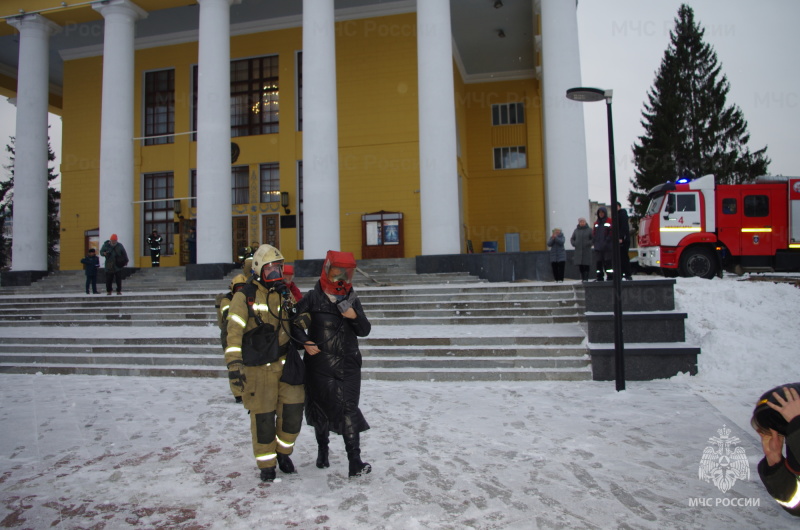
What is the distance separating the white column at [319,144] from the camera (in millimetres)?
16234

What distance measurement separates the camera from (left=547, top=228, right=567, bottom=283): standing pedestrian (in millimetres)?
13789

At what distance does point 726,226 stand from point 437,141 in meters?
8.51

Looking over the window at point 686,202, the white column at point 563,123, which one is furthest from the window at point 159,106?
the window at point 686,202

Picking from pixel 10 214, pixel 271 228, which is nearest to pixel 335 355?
pixel 271 228

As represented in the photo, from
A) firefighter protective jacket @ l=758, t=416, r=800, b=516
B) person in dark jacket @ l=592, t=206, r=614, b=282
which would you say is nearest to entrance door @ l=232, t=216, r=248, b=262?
person in dark jacket @ l=592, t=206, r=614, b=282

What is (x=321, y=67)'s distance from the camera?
16250 millimetres

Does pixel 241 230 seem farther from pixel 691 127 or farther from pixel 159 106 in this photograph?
pixel 691 127

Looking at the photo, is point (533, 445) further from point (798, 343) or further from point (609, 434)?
point (798, 343)

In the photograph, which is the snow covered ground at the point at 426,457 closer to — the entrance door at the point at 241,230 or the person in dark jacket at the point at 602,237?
the person in dark jacket at the point at 602,237

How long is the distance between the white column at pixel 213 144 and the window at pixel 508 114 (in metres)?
14.2

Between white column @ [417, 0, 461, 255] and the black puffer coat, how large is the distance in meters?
11.9

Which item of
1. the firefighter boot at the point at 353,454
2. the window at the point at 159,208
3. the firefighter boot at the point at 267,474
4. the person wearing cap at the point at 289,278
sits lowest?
the firefighter boot at the point at 267,474

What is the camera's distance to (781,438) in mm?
2693

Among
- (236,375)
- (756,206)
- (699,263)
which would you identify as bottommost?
(236,375)
